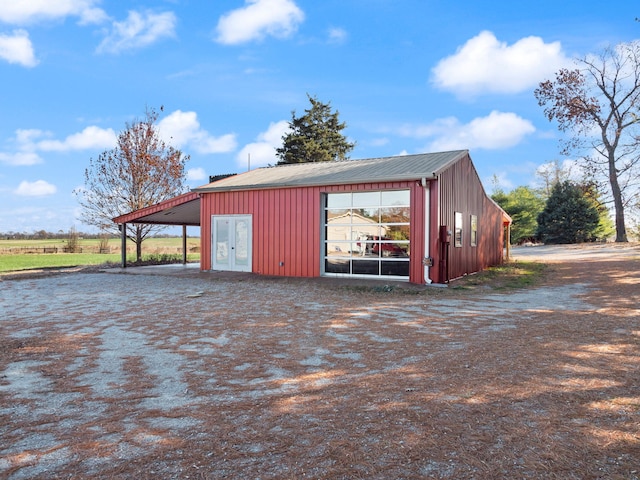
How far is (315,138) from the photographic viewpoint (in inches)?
1700

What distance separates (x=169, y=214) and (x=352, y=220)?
8.80 m

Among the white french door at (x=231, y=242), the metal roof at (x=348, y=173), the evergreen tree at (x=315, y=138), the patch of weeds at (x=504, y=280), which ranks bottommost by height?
the patch of weeds at (x=504, y=280)

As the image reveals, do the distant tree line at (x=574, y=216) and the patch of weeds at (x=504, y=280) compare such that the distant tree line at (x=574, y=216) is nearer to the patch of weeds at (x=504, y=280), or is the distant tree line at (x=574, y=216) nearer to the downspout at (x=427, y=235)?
the patch of weeds at (x=504, y=280)

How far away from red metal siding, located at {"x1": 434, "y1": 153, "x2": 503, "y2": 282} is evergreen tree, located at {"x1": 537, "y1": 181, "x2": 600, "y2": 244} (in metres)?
15.7

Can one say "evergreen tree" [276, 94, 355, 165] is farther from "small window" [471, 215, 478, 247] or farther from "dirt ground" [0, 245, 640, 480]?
"dirt ground" [0, 245, 640, 480]

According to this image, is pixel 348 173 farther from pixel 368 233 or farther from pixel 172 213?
pixel 172 213

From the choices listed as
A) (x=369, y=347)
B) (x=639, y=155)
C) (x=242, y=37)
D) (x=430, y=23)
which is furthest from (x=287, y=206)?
(x=639, y=155)

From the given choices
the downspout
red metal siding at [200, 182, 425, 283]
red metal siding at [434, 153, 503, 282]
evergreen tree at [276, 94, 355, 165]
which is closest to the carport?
red metal siding at [200, 182, 425, 283]

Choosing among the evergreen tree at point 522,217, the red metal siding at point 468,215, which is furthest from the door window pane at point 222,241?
the evergreen tree at point 522,217

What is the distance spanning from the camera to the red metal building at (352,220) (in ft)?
38.7

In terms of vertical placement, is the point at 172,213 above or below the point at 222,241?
above

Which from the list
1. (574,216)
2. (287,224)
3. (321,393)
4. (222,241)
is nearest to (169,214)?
(222,241)

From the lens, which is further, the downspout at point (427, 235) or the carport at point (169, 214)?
the carport at point (169, 214)

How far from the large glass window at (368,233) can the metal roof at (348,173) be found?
60 centimetres
